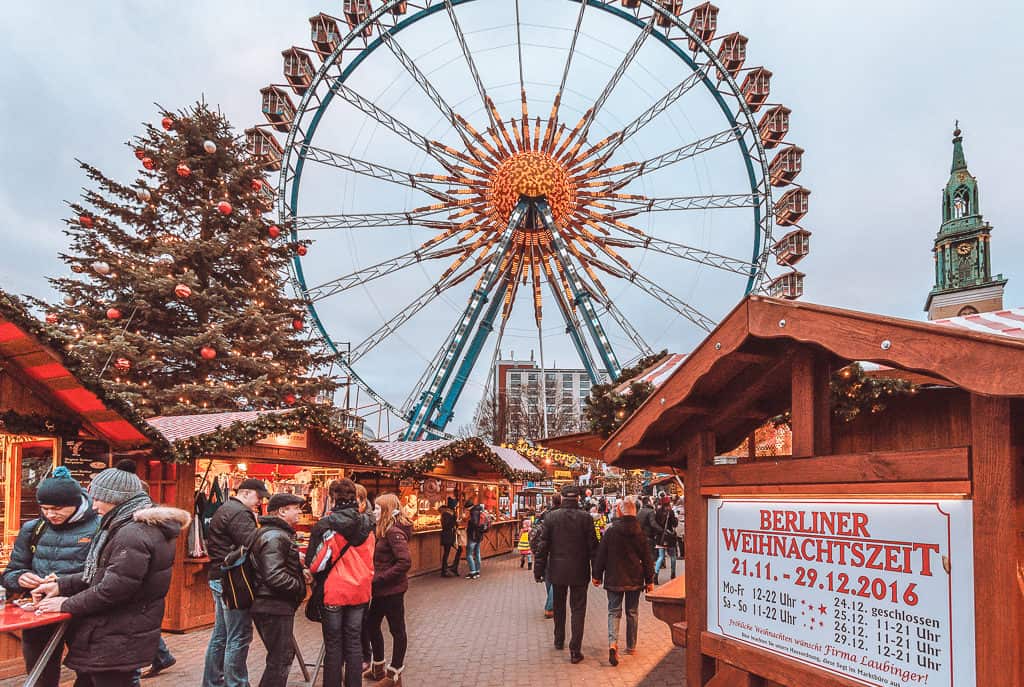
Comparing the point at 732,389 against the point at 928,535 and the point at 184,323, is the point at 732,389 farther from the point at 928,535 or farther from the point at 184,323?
the point at 184,323

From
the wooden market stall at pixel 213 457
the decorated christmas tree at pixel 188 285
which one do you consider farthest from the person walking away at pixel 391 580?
the decorated christmas tree at pixel 188 285

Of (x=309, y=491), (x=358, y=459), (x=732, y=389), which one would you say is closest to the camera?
(x=732, y=389)

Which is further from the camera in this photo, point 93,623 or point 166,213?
point 166,213

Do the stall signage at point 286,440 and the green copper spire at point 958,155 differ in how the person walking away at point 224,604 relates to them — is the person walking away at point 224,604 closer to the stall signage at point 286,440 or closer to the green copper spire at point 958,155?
the stall signage at point 286,440

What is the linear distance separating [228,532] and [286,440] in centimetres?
530

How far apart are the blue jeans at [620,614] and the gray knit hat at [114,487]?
4461 millimetres

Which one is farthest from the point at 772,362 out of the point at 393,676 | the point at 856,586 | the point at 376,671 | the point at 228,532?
the point at 376,671

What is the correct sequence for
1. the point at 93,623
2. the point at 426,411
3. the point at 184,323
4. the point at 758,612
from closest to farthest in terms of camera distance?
the point at 758,612
the point at 93,623
the point at 184,323
the point at 426,411

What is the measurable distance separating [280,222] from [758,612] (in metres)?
16.2

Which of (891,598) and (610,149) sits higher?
(610,149)

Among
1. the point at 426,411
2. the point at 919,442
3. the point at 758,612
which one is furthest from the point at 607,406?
the point at 426,411

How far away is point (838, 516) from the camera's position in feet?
9.78

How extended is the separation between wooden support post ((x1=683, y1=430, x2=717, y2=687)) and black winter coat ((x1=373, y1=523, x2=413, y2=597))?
102 inches

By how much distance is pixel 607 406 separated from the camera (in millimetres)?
7176
